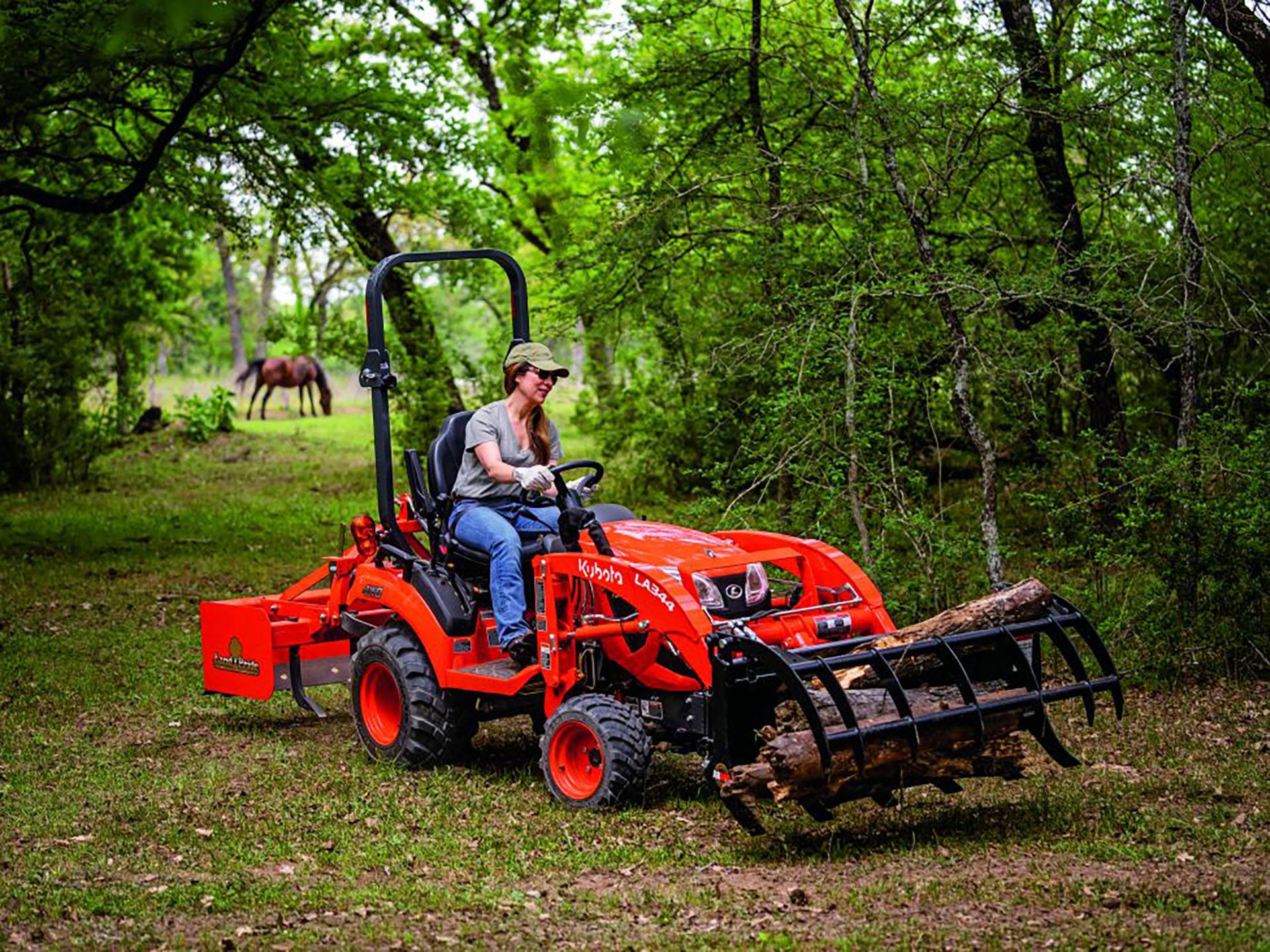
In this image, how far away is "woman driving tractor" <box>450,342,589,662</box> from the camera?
7.69m

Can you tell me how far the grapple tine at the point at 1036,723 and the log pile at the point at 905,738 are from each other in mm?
88

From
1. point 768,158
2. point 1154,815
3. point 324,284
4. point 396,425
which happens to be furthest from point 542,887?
point 324,284

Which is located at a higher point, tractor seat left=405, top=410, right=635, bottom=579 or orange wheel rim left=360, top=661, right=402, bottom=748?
tractor seat left=405, top=410, right=635, bottom=579

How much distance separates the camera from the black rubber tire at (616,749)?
6965mm

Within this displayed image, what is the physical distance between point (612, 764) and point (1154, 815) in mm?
2369

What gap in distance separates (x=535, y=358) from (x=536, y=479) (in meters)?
0.78

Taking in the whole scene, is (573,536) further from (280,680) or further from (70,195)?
(70,195)

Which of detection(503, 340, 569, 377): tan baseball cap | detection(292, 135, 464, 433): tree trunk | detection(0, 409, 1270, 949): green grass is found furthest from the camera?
detection(292, 135, 464, 433): tree trunk

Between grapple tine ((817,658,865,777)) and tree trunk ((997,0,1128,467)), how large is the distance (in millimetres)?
5508

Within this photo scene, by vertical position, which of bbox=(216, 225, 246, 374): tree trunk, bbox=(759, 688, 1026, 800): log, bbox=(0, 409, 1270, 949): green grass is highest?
bbox=(216, 225, 246, 374): tree trunk

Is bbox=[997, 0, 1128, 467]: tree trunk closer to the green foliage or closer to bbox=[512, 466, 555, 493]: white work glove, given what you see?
bbox=[512, 466, 555, 493]: white work glove

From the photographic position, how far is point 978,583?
39.0 ft

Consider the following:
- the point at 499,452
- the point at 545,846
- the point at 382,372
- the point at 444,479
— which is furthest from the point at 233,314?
the point at 545,846

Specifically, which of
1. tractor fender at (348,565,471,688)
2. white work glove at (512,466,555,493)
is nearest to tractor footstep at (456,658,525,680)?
tractor fender at (348,565,471,688)
